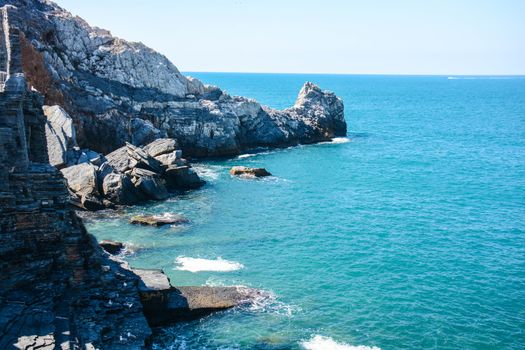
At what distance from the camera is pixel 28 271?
23.9 m

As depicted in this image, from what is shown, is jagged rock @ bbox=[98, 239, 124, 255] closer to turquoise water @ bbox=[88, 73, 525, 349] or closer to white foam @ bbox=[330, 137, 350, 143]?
turquoise water @ bbox=[88, 73, 525, 349]

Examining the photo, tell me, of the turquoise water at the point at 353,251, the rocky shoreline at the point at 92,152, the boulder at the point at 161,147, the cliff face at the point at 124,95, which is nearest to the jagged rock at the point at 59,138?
the rocky shoreline at the point at 92,152

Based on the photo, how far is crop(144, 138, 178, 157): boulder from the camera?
64.8 meters

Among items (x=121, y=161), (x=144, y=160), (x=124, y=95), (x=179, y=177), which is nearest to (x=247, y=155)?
(x=124, y=95)

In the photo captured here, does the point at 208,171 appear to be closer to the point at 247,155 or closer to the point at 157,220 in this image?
the point at 247,155

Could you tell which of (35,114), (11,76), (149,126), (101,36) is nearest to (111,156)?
(149,126)

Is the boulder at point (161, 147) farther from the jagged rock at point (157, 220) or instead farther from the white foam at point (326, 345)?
the white foam at point (326, 345)

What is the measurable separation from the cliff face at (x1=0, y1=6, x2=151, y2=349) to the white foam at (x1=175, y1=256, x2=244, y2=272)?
11799 millimetres

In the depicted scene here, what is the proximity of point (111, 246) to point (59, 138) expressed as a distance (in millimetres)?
20478

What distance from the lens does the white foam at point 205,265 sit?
38.2m

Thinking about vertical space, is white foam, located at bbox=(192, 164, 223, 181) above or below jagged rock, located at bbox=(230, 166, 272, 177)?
below

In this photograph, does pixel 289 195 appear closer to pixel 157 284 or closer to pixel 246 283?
pixel 246 283

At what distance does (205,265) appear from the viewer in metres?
39.0

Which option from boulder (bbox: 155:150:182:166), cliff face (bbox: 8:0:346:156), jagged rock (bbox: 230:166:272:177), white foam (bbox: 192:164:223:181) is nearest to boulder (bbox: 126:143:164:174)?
boulder (bbox: 155:150:182:166)
